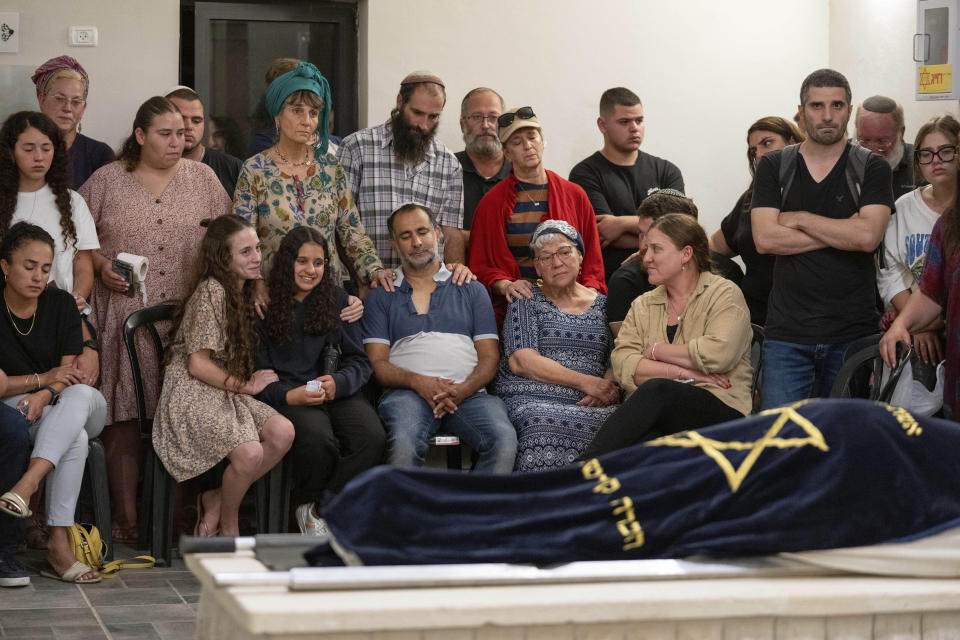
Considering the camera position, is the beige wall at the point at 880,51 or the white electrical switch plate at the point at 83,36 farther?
the beige wall at the point at 880,51

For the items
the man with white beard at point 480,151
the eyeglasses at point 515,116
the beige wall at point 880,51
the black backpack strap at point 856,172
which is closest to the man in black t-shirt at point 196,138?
the man with white beard at point 480,151

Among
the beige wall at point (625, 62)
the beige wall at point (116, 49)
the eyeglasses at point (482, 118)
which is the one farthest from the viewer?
the beige wall at point (625, 62)

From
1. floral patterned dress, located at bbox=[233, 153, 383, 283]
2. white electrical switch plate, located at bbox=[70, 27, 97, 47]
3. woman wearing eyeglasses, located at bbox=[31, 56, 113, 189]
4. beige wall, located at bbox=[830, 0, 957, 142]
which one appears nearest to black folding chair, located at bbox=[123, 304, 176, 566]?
floral patterned dress, located at bbox=[233, 153, 383, 283]

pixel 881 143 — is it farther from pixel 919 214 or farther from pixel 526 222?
pixel 526 222

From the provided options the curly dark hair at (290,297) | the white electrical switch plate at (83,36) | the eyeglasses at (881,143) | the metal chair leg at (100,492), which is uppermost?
the white electrical switch plate at (83,36)

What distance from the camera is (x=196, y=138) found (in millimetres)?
5102

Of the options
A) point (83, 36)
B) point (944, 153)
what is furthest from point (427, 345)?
point (83, 36)

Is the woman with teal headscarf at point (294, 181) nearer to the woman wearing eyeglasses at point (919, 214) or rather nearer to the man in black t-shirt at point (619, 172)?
the man in black t-shirt at point (619, 172)

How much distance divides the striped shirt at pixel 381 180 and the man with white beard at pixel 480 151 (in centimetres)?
33

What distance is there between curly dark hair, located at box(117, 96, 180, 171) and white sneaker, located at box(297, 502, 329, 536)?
4.83ft

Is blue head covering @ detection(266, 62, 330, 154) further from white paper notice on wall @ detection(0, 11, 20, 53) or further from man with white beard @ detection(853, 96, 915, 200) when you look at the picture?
man with white beard @ detection(853, 96, 915, 200)

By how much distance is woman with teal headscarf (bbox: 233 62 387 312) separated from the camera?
4.61 meters

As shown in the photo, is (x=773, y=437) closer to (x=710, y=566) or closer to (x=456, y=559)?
(x=710, y=566)

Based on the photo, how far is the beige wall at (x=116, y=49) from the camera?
5703mm
